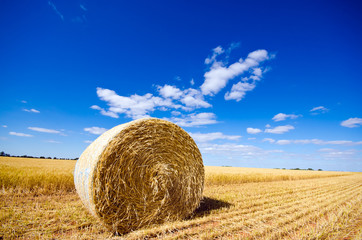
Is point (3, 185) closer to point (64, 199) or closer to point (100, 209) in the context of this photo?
point (64, 199)

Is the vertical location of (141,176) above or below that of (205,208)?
above

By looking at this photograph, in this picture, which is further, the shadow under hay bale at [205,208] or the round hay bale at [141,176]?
the shadow under hay bale at [205,208]

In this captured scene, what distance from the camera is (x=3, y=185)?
19.6ft

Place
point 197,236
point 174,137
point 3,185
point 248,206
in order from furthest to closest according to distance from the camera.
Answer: point 3,185, point 248,206, point 174,137, point 197,236

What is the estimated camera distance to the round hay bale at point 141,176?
3.30 metres

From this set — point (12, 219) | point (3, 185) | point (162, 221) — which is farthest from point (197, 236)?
point (3, 185)

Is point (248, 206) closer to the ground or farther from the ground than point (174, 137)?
closer to the ground

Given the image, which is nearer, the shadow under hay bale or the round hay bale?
the round hay bale

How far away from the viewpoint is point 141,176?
12.2 ft

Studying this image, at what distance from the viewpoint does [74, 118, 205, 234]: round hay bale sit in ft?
10.8

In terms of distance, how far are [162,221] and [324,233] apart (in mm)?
2906

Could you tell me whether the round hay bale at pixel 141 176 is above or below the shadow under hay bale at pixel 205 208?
above

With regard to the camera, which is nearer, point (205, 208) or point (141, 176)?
point (141, 176)

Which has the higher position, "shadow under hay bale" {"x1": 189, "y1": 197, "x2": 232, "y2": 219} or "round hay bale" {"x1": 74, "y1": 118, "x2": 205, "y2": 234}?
"round hay bale" {"x1": 74, "y1": 118, "x2": 205, "y2": 234}
